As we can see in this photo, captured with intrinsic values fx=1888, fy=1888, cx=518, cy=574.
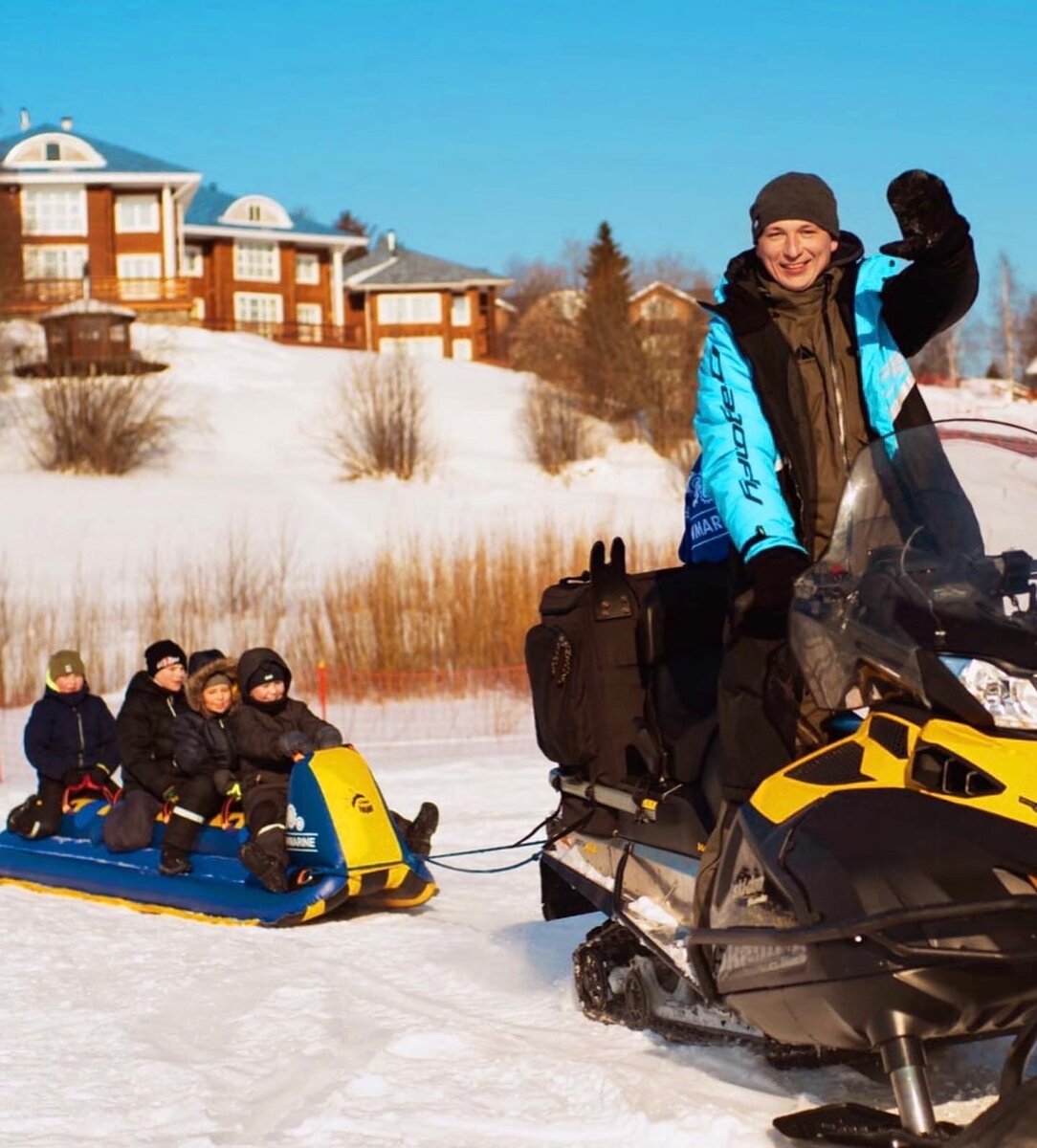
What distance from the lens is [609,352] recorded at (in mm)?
45656

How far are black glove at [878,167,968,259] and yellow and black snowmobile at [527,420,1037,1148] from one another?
1.31ft

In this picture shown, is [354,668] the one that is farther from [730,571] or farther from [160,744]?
[730,571]

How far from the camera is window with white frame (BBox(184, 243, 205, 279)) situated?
6112 centimetres

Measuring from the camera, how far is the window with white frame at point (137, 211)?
191 feet

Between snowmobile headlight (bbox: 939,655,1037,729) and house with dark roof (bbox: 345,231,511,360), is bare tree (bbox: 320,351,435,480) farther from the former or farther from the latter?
snowmobile headlight (bbox: 939,655,1037,729)

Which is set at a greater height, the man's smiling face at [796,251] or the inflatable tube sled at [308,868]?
the man's smiling face at [796,251]

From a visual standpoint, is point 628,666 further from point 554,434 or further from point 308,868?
point 554,434

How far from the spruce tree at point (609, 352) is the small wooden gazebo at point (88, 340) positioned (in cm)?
1093

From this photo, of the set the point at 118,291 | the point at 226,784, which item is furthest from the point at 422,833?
the point at 118,291

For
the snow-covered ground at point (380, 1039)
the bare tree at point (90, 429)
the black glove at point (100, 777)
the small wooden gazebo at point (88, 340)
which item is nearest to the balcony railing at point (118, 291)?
the small wooden gazebo at point (88, 340)

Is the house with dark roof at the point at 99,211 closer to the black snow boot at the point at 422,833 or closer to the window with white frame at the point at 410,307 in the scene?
the window with white frame at the point at 410,307

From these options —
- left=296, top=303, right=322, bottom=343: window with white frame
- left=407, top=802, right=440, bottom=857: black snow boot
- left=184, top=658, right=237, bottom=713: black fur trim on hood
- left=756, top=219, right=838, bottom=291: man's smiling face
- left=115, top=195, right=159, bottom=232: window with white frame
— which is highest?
left=115, top=195, right=159, bottom=232: window with white frame

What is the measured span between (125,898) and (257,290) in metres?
55.6

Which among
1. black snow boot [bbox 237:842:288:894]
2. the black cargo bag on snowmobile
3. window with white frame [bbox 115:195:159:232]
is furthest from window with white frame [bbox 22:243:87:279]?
the black cargo bag on snowmobile
